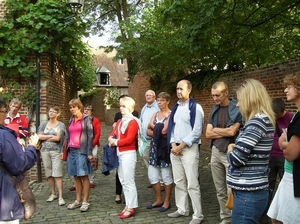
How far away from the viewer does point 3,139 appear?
2.82 metres

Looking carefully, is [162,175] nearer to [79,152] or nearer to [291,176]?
[79,152]

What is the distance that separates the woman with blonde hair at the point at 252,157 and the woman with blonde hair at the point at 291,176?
173 mm

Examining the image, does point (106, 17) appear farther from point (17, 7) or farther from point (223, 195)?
point (223, 195)

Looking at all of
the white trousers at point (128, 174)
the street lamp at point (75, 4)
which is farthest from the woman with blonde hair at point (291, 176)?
the street lamp at point (75, 4)

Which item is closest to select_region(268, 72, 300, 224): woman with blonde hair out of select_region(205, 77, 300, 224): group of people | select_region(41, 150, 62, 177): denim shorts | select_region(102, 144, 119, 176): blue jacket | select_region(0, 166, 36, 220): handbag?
select_region(205, 77, 300, 224): group of people

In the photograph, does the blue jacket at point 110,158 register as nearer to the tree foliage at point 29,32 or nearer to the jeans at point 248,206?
the jeans at point 248,206

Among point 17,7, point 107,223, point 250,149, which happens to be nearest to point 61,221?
point 107,223

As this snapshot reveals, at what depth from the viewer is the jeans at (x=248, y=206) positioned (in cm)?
258

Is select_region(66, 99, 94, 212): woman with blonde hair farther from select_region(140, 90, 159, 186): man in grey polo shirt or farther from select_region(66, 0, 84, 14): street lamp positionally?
select_region(66, 0, 84, 14): street lamp

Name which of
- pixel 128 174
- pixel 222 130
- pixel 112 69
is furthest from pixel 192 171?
pixel 112 69

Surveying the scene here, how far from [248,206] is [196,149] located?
2.10 metres

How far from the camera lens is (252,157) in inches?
103

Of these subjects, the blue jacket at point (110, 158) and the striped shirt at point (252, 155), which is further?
the blue jacket at point (110, 158)

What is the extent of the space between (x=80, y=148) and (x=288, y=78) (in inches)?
146
